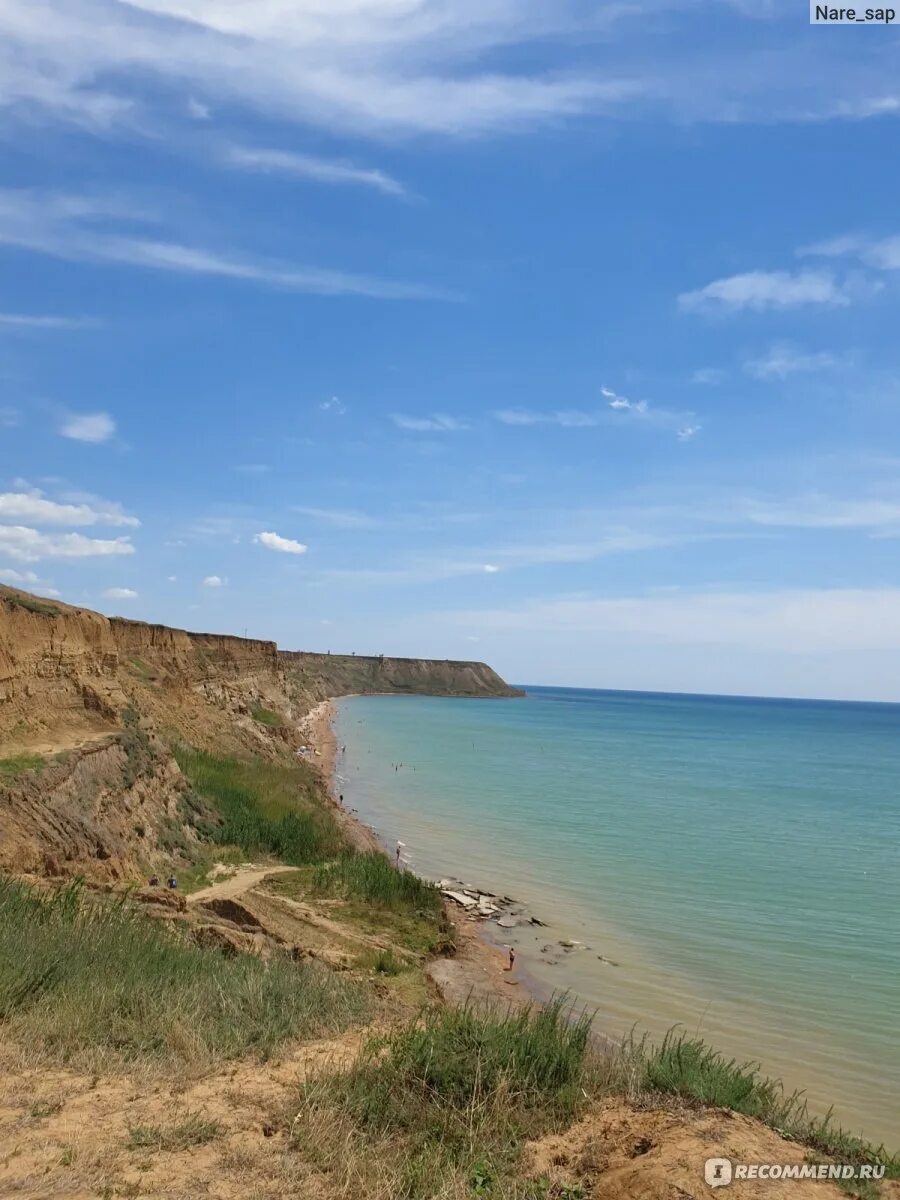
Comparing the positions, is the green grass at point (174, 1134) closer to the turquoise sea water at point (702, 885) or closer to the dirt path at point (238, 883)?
the dirt path at point (238, 883)

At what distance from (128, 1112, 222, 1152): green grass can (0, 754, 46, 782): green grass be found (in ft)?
40.1

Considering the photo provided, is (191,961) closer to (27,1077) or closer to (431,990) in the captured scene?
(27,1077)

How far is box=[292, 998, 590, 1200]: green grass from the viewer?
481cm

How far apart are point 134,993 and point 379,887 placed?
477 inches

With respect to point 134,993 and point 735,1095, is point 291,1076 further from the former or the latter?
point 735,1095

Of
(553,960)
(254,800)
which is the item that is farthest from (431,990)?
(254,800)

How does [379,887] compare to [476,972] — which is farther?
[379,887]

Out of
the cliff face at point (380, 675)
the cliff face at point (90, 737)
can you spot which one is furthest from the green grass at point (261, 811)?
the cliff face at point (380, 675)

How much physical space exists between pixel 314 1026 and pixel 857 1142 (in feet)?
15.5

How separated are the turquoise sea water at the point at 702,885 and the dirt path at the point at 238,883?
6134 millimetres

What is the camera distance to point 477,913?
19938mm

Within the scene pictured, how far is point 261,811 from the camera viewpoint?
79.5ft

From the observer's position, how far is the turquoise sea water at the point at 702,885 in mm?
13906

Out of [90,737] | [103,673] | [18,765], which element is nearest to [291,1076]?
[18,765]
